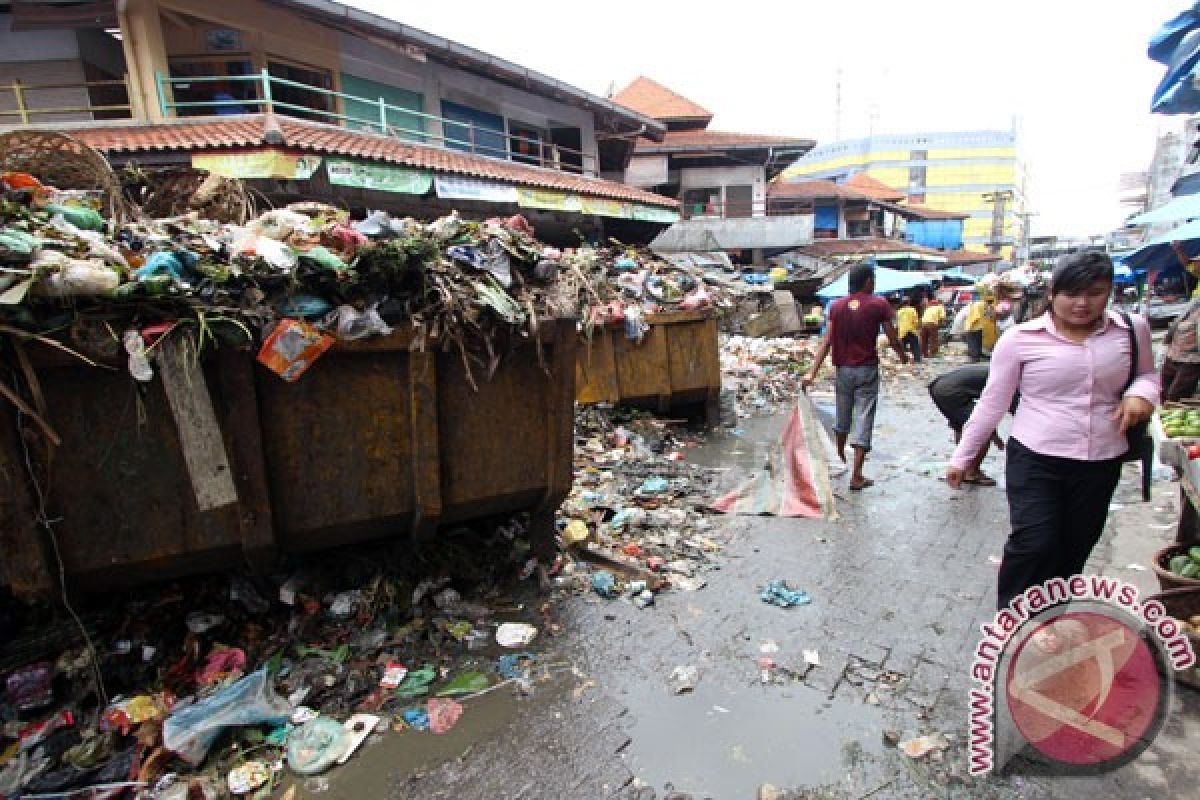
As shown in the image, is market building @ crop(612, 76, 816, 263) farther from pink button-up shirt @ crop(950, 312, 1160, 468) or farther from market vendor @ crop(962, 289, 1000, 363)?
pink button-up shirt @ crop(950, 312, 1160, 468)

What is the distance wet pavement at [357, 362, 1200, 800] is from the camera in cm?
199

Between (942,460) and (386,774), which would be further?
(942,460)

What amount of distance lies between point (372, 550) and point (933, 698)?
101 inches

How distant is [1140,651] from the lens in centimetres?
244

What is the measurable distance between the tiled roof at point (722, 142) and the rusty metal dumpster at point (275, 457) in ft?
68.2

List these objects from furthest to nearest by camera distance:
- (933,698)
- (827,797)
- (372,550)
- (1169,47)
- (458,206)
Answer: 1. (458,206)
2. (1169,47)
3. (372,550)
4. (933,698)
5. (827,797)

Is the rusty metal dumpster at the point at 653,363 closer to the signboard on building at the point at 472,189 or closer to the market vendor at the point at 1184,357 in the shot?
the market vendor at the point at 1184,357

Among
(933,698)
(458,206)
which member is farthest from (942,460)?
(458,206)

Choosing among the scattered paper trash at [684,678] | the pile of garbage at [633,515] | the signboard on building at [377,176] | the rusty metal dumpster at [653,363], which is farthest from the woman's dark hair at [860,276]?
the signboard on building at [377,176]

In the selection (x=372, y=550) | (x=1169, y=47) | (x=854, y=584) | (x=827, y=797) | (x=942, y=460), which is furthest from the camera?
(x=942, y=460)

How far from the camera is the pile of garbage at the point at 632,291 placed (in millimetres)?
5871

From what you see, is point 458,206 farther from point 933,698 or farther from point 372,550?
point 933,698

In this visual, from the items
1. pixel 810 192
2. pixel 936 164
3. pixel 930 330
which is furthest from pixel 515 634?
pixel 936 164

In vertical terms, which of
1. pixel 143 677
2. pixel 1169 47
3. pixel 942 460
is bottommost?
pixel 942 460
